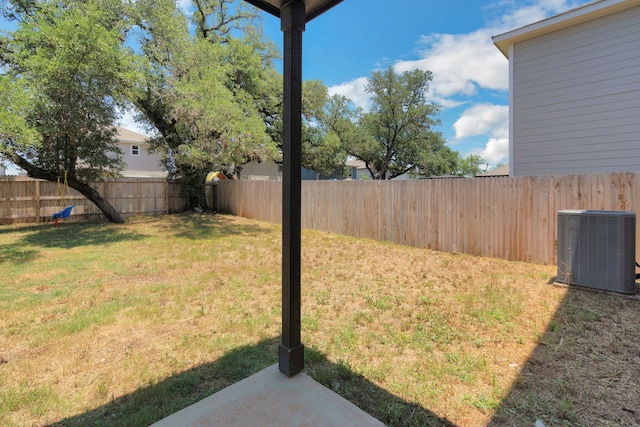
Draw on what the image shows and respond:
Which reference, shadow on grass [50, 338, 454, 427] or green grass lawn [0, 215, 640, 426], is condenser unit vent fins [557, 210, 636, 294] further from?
shadow on grass [50, 338, 454, 427]

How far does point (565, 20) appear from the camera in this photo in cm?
552

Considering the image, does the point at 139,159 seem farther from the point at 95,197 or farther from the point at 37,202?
the point at 95,197

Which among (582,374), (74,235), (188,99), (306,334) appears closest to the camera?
(582,374)

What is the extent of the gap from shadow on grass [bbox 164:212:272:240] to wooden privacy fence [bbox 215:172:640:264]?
203 cm

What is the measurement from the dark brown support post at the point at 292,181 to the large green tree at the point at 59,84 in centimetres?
647

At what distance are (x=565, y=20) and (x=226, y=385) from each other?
763 centimetres

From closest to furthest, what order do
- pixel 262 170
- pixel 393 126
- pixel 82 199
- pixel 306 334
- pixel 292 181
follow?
pixel 292 181
pixel 306 334
pixel 82 199
pixel 393 126
pixel 262 170

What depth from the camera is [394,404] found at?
187 centimetres

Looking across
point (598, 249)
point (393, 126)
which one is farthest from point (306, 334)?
point (393, 126)

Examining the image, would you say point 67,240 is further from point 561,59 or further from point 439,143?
point 439,143

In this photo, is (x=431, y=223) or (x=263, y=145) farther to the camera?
(x=263, y=145)

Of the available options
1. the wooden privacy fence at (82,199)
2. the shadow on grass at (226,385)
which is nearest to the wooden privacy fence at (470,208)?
the shadow on grass at (226,385)

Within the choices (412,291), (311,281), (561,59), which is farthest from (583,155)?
(311,281)

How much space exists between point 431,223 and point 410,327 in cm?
395
